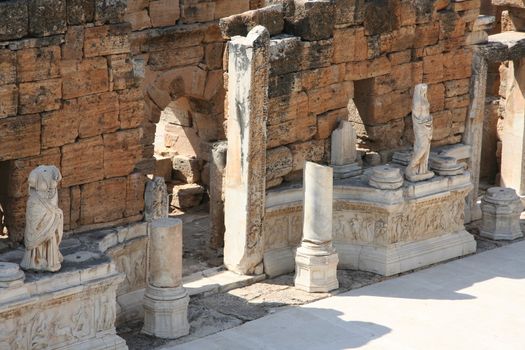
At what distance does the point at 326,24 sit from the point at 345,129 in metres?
1.41

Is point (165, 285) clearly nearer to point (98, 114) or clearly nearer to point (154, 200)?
point (154, 200)

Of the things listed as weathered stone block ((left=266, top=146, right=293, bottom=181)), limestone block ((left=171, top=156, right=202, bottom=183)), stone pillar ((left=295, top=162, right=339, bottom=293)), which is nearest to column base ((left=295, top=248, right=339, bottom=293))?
stone pillar ((left=295, top=162, right=339, bottom=293))

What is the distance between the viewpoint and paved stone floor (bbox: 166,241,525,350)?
16.2 m

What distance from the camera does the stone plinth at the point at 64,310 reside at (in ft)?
47.4

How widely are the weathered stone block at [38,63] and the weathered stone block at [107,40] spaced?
40 centimetres

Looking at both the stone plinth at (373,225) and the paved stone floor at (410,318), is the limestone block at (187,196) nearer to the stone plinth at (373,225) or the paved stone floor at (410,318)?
the stone plinth at (373,225)

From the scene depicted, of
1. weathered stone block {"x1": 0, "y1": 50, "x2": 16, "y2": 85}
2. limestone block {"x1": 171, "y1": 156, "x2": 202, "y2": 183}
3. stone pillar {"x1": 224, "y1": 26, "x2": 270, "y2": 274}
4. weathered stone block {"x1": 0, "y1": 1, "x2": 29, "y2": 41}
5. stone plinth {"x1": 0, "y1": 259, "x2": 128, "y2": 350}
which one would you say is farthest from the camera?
limestone block {"x1": 171, "y1": 156, "x2": 202, "y2": 183}

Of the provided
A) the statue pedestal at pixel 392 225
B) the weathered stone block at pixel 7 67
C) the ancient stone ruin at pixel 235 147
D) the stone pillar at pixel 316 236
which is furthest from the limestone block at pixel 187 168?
the weathered stone block at pixel 7 67

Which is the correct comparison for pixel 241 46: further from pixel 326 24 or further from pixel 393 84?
pixel 393 84

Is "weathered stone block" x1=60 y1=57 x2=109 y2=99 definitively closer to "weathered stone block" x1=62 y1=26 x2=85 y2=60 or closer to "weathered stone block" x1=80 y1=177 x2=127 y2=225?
"weathered stone block" x1=62 y1=26 x2=85 y2=60

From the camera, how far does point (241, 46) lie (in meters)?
17.3

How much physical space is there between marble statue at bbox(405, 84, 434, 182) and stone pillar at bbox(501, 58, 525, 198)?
294cm

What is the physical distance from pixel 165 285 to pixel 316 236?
7.67 feet

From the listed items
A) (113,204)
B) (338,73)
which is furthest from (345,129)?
(113,204)
